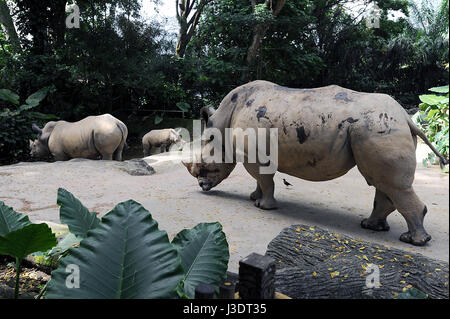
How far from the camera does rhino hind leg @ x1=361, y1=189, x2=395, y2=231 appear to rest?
10.3 feet

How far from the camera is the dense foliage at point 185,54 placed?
30.7 feet

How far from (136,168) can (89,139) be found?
1.50 m

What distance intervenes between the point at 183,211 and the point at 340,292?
2.21m

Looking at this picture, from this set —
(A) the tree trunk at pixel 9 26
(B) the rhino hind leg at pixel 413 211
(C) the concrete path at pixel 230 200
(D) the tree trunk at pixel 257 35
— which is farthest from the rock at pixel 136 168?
(A) the tree trunk at pixel 9 26

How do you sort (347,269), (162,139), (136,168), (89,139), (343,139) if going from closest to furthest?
(347,269) → (343,139) → (136,168) → (89,139) → (162,139)

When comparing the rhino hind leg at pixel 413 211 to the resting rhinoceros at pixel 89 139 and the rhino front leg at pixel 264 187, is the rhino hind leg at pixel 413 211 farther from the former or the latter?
the resting rhinoceros at pixel 89 139

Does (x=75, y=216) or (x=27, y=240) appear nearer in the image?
(x=27, y=240)

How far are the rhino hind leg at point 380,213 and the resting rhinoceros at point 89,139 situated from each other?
501cm

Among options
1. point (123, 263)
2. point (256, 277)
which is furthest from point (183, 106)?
point (256, 277)

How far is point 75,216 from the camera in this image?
1793mm

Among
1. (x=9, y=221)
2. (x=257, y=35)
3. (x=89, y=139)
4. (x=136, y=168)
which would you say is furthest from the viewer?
(x=257, y=35)

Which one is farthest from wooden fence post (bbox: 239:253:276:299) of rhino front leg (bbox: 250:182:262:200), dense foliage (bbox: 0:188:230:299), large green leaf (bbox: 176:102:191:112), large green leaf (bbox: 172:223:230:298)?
large green leaf (bbox: 176:102:191:112)

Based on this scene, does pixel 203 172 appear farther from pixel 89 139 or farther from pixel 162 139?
pixel 162 139

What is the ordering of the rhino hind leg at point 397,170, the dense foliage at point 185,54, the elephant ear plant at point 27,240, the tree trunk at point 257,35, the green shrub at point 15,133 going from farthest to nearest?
the dense foliage at point 185,54, the green shrub at point 15,133, the tree trunk at point 257,35, the rhino hind leg at point 397,170, the elephant ear plant at point 27,240
